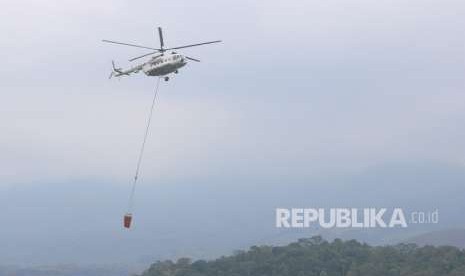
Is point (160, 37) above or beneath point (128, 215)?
above

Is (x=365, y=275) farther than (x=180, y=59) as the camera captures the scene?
Yes

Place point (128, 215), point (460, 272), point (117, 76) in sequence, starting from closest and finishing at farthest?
point (128, 215) → point (117, 76) → point (460, 272)

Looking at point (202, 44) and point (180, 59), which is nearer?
point (202, 44)

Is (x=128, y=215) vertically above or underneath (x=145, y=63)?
underneath

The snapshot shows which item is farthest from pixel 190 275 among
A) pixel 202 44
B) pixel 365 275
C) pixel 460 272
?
pixel 202 44

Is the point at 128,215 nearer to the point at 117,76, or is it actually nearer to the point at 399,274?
the point at 117,76

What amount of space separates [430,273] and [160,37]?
355 ft

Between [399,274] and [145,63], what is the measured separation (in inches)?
4352

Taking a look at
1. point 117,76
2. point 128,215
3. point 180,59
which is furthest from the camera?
point 117,76

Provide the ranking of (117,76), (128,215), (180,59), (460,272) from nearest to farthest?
(128,215)
(180,59)
(117,76)
(460,272)

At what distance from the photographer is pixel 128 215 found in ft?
269

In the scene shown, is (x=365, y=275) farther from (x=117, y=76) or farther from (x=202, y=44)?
(x=202, y=44)

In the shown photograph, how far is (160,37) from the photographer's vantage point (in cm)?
9306

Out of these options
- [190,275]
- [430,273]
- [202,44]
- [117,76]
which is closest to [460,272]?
[430,273]
